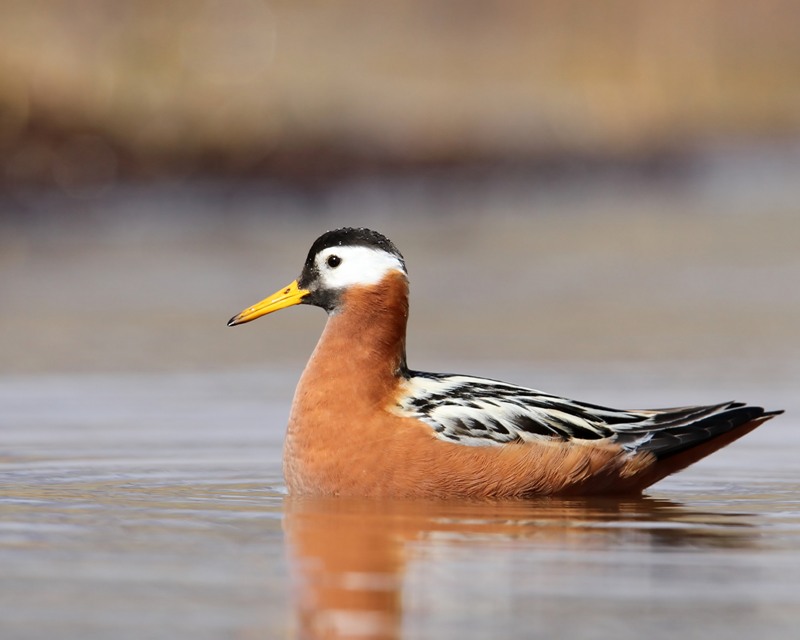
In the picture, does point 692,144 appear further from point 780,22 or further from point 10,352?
point 10,352

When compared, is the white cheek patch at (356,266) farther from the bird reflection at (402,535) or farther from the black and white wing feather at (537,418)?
A: the bird reflection at (402,535)

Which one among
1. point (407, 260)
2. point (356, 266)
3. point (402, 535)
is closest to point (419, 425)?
point (356, 266)

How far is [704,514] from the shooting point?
8938 millimetres

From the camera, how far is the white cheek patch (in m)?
9.93

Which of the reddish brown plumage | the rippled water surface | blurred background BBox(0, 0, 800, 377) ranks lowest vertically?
the rippled water surface

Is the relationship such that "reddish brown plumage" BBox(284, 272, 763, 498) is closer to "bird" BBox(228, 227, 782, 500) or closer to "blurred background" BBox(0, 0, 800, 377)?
"bird" BBox(228, 227, 782, 500)

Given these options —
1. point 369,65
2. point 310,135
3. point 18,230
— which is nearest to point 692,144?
point 369,65

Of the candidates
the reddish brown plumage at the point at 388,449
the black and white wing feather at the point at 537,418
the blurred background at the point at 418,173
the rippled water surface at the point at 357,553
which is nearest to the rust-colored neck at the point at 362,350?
the reddish brown plumage at the point at 388,449

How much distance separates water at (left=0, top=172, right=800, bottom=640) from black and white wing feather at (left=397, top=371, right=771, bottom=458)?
348 mm

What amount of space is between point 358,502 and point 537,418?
1.11 meters

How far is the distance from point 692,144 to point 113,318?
77.5 feet

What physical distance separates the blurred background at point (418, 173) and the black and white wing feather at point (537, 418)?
451cm

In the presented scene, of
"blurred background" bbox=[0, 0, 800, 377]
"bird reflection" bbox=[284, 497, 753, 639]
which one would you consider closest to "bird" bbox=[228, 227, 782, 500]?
"bird reflection" bbox=[284, 497, 753, 639]

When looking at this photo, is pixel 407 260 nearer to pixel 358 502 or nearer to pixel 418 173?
pixel 418 173
